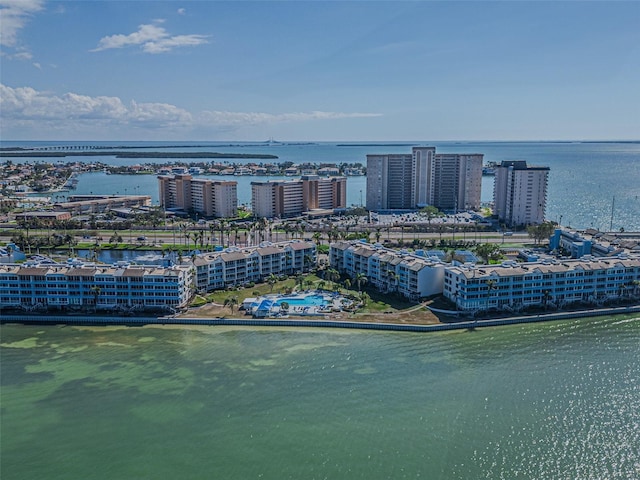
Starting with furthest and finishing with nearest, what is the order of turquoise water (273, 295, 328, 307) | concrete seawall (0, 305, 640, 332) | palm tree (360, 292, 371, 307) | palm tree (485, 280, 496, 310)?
palm tree (360, 292, 371, 307) → turquoise water (273, 295, 328, 307) → palm tree (485, 280, 496, 310) → concrete seawall (0, 305, 640, 332)

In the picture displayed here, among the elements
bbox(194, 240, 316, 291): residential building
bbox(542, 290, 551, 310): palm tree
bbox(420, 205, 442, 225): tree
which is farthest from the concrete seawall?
bbox(420, 205, 442, 225): tree

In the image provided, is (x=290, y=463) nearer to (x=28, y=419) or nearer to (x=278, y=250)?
(x=28, y=419)

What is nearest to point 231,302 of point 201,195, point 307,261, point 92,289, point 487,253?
point 92,289

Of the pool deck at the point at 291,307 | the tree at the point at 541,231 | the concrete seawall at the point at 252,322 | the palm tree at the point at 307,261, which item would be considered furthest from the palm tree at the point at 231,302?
→ the tree at the point at 541,231

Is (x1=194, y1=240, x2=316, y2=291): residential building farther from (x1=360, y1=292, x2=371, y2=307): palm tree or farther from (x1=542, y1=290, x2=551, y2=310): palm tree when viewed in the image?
(x1=542, y1=290, x2=551, y2=310): palm tree

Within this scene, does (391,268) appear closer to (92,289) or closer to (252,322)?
(252,322)
